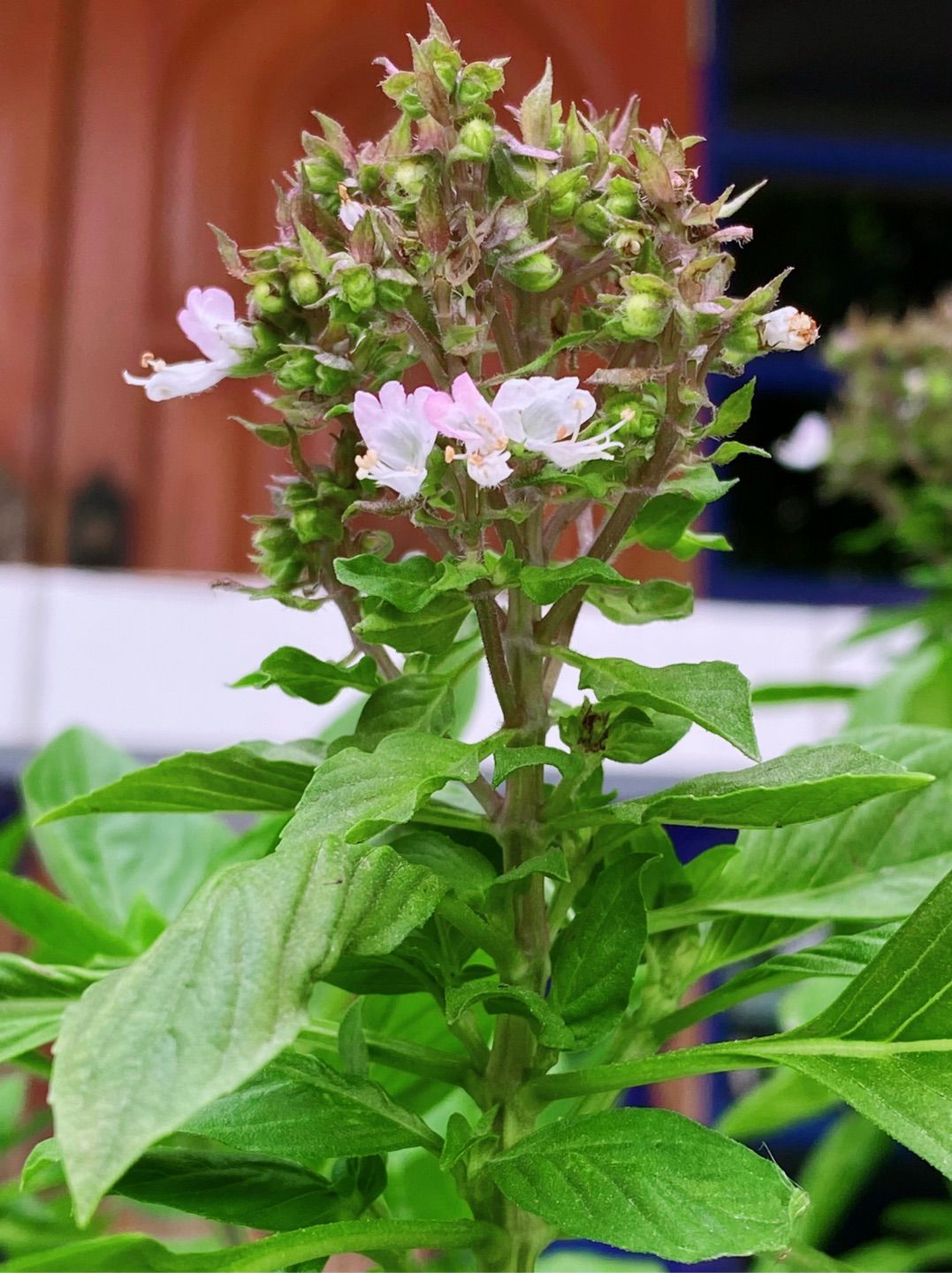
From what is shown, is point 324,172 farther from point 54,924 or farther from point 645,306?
point 54,924

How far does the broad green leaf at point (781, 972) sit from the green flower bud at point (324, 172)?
0.78 feet

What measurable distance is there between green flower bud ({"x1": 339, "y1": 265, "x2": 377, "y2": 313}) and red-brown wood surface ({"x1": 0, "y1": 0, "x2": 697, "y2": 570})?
4.53ft

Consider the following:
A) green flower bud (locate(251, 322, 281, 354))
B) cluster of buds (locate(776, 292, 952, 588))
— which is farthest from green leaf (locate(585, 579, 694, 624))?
cluster of buds (locate(776, 292, 952, 588))

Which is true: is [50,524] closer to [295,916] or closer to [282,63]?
[282,63]

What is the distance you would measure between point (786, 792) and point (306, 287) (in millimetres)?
160

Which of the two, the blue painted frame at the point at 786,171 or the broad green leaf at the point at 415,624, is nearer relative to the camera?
the broad green leaf at the point at 415,624

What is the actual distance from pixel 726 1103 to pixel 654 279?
1.40 meters

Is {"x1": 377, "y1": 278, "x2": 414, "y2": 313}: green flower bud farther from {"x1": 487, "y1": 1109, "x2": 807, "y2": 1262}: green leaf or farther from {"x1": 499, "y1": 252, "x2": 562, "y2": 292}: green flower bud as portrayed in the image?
{"x1": 487, "y1": 1109, "x2": 807, "y2": 1262}: green leaf

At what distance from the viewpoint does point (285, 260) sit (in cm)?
31

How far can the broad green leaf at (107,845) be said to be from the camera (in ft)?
1.66

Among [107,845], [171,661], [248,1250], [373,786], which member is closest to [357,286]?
[373,786]

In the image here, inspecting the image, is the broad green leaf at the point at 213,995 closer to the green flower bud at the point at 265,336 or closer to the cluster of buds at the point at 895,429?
the green flower bud at the point at 265,336

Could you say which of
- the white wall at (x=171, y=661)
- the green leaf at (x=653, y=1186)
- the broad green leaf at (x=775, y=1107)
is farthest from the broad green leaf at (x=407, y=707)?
the white wall at (x=171, y=661)

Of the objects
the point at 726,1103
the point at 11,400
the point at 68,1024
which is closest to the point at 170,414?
the point at 11,400
